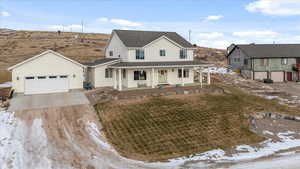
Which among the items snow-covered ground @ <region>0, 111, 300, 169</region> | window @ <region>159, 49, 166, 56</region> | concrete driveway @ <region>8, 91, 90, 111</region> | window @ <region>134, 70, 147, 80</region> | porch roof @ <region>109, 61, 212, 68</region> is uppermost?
window @ <region>159, 49, 166, 56</region>

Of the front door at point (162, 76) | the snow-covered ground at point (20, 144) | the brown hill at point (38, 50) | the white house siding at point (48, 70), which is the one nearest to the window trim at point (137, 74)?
the front door at point (162, 76)

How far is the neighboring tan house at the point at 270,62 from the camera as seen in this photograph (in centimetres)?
3931

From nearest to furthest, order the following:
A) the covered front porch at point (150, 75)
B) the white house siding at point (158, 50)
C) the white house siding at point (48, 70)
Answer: the white house siding at point (48, 70) < the covered front porch at point (150, 75) < the white house siding at point (158, 50)

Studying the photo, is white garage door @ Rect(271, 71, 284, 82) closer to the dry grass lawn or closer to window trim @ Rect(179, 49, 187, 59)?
the dry grass lawn

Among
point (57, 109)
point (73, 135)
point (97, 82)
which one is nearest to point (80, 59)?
point (97, 82)

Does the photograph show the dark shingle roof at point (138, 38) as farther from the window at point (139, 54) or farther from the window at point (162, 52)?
the window at point (162, 52)

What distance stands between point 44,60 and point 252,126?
20.7m

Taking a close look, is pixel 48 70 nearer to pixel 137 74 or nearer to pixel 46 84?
pixel 46 84

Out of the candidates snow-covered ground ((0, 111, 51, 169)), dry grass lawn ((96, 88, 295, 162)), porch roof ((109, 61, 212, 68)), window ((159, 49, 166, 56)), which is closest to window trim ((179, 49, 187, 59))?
porch roof ((109, 61, 212, 68))

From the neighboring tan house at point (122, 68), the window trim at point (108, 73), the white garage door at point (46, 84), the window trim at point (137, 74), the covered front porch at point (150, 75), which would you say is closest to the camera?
the white garage door at point (46, 84)

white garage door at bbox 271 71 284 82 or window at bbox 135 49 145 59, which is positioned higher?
window at bbox 135 49 145 59

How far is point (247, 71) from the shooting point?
40406mm

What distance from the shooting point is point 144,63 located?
2517 centimetres

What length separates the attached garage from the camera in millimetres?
21922
